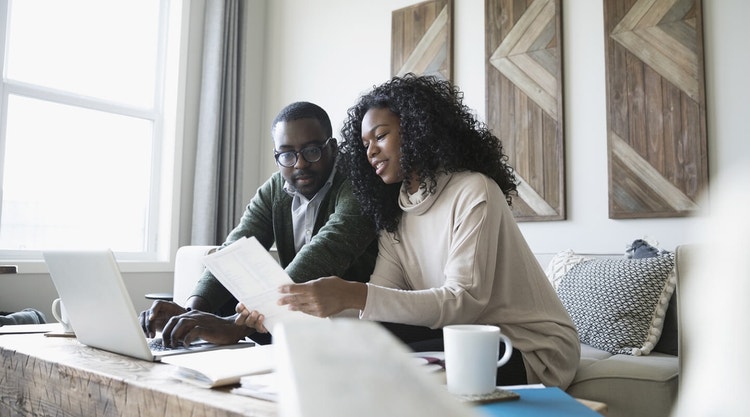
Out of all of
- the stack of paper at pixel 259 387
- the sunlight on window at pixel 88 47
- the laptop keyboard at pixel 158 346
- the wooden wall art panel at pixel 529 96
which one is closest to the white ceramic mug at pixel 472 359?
the stack of paper at pixel 259 387

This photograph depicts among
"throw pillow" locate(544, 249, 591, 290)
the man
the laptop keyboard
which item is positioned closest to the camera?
the laptop keyboard

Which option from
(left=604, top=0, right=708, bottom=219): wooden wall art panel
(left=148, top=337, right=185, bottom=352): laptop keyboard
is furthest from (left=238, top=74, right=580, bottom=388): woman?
(left=604, top=0, right=708, bottom=219): wooden wall art panel

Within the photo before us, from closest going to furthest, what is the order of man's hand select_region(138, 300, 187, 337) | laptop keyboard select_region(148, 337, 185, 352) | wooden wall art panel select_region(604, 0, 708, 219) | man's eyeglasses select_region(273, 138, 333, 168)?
laptop keyboard select_region(148, 337, 185, 352), man's hand select_region(138, 300, 187, 337), man's eyeglasses select_region(273, 138, 333, 168), wooden wall art panel select_region(604, 0, 708, 219)

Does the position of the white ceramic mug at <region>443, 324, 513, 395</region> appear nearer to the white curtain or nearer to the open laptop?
the open laptop

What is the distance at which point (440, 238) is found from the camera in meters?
1.41

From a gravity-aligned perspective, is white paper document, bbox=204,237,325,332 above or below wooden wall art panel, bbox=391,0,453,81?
below

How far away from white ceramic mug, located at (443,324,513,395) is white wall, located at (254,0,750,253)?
189cm

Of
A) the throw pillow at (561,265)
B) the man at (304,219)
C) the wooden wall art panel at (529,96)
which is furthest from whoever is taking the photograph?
the wooden wall art panel at (529,96)

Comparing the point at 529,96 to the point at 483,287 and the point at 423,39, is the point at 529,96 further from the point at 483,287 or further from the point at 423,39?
the point at 483,287

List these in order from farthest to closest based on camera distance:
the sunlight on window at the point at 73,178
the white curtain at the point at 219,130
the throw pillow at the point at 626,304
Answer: the white curtain at the point at 219,130 < the sunlight on window at the point at 73,178 < the throw pillow at the point at 626,304

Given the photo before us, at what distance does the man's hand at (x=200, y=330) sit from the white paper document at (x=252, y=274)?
103 mm

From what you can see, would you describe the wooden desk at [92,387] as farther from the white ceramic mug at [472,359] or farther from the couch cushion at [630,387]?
the couch cushion at [630,387]

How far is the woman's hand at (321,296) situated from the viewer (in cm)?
109

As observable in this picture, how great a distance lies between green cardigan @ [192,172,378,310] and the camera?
1512mm
